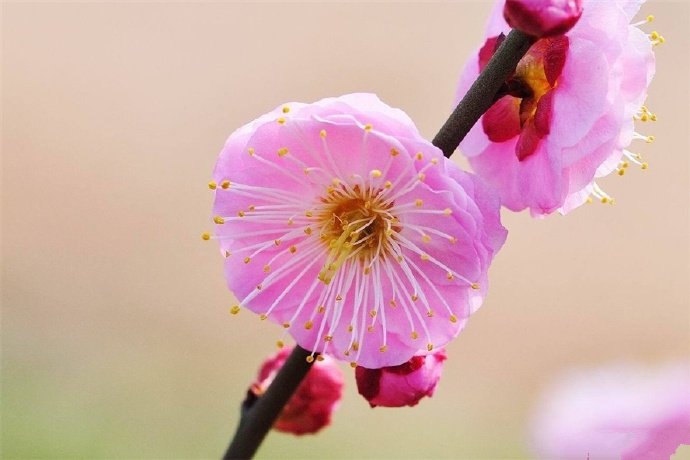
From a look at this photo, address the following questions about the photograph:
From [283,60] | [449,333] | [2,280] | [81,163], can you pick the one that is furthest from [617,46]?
[283,60]

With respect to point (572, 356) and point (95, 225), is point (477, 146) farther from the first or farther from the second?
point (95, 225)

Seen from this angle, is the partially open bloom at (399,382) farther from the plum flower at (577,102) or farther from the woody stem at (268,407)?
the plum flower at (577,102)

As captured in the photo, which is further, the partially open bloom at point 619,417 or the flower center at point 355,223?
the flower center at point 355,223

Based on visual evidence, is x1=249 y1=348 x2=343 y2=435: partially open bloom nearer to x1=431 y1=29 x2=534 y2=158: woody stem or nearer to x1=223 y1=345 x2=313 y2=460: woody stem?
x1=223 y1=345 x2=313 y2=460: woody stem

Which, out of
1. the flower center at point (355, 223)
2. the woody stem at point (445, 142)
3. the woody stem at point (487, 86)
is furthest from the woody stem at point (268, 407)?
the woody stem at point (487, 86)

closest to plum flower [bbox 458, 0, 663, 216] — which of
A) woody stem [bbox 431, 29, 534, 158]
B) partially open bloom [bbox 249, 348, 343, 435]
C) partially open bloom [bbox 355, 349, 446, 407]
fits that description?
woody stem [bbox 431, 29, 534, 158]

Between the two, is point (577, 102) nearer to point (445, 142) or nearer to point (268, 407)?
point (445, 142)

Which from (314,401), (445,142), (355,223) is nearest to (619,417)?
(445,142)
